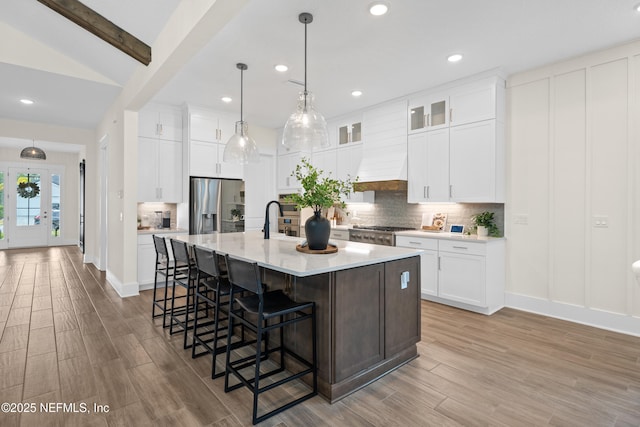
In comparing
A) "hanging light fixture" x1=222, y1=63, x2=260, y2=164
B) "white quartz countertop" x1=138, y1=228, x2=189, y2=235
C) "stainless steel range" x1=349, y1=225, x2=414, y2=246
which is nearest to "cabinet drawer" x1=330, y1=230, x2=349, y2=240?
"stainless steel range" x1=349, y1=225, x2=414, y2=246

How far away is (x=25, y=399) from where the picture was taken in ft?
7.18

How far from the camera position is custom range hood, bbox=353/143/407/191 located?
4930mm

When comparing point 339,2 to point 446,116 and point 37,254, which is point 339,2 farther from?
point 37,254

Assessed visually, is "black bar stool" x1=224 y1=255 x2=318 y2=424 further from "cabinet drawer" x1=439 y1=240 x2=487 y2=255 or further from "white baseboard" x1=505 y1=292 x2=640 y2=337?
"white baseboard" x1=505 y1=292 x2=640 y2=337

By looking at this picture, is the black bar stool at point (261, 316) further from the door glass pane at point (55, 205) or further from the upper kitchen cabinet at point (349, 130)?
the door glass pane at point (55, 205)

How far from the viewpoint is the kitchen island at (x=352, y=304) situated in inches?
86.0

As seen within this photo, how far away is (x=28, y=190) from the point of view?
9188 millimetres

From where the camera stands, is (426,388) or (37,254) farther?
(37,254)

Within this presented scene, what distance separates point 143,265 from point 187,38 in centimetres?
351

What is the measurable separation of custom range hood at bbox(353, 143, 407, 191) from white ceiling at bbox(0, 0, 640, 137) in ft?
2.69

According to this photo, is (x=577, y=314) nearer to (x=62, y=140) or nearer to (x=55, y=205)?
(x=62, y=140)

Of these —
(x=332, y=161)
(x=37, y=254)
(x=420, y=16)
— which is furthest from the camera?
(x=37, y=254)

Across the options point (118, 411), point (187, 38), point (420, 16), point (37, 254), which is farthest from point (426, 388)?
point (37, 254)

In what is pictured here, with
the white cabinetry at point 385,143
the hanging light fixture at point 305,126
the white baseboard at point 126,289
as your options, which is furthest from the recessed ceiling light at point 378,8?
the white baseboard at point 126,289
